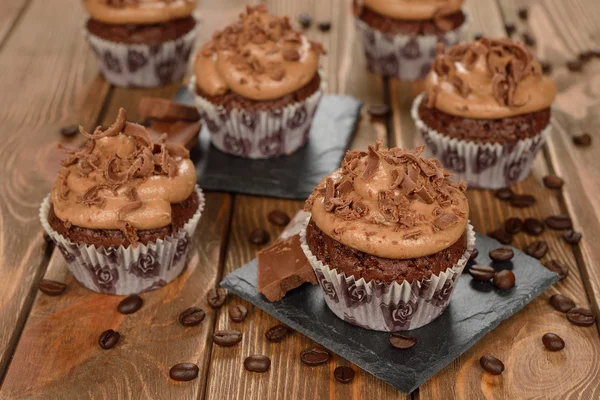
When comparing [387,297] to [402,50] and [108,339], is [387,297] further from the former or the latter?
[402,50]

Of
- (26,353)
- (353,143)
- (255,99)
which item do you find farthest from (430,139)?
(26,353)

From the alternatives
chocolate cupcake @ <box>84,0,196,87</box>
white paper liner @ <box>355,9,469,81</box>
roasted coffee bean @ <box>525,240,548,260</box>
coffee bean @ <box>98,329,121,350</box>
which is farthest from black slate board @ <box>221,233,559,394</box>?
chocolate cupcake @ <box>84,0,196,87</box>

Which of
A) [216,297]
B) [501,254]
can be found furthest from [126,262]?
[501,254]

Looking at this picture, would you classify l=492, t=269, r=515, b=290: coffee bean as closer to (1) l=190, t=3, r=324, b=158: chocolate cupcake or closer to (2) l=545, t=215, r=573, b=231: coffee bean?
(2) l=545, t=215, r=573, b=231: coffee bean

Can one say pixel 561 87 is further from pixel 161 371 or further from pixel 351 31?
pixel 161 371

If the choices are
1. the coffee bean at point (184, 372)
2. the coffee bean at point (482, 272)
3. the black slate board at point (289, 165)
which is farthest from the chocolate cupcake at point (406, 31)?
the coffee bean at point (184, 372)

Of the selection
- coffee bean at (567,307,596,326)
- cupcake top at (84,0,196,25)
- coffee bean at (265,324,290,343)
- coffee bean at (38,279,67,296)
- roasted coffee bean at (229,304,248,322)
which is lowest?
coffee bean at (38,279,67,296)
